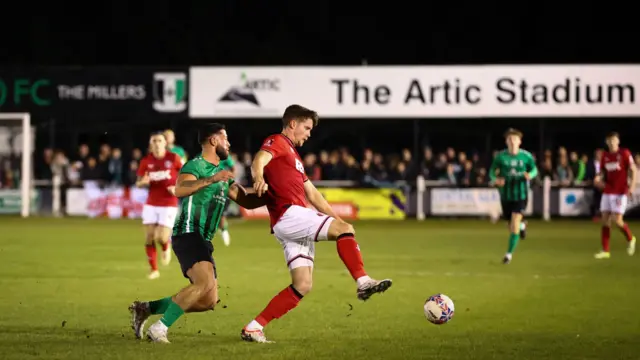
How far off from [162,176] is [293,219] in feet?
25.0

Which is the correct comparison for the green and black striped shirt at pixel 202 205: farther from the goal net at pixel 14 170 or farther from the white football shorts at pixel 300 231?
the goal net at pixel 14 170

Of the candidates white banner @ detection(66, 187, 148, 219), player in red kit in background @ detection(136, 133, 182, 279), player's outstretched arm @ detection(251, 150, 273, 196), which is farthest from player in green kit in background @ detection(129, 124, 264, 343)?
white banner @ detection(66, 187, 148, 219)

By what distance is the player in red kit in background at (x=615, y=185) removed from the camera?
64.3 feet

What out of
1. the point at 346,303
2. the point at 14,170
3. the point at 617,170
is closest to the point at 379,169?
the point at 14,170

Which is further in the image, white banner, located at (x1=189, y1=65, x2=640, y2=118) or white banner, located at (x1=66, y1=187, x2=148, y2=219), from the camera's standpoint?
white banner, located at (x1=66, y1=187, x2=148, y2=219)

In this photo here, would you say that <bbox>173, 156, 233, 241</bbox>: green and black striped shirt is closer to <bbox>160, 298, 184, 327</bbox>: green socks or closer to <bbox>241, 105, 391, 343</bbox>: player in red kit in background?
<bbox>241, 105, 391, 343</bbox>: player in red kit in background

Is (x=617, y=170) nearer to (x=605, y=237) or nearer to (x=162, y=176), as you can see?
(x=605, y=237)

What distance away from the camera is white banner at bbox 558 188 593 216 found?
32250mm

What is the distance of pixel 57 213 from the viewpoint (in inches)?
1320

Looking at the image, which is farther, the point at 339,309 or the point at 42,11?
the point at 42,11

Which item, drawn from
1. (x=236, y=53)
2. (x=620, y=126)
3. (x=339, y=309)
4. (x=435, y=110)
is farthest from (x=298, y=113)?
(x=236, y=53)

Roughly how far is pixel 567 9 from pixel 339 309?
41219 millimetres

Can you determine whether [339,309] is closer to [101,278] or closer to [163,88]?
[101,278]

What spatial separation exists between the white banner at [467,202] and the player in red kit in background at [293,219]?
76.5ft
